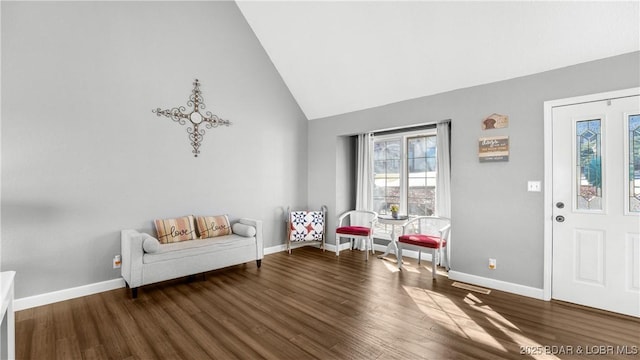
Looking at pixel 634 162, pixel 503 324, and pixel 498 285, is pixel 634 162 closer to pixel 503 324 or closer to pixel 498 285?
pixel 498 285

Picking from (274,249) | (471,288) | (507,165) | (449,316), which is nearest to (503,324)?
(449,316)

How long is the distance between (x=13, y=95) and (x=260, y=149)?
116 inches

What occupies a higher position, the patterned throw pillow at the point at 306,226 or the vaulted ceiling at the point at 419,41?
the vaulted ceiling at the point at 419,41

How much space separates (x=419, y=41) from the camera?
11.4 ft

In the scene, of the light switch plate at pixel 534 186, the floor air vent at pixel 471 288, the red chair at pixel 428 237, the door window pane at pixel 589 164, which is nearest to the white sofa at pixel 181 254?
the red chair at pixel 428 237

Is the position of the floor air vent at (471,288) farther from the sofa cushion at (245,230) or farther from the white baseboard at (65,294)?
the white baseboard at (65,294)

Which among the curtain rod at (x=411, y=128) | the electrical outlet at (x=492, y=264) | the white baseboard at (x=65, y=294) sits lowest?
the white baseboard at (x=65, y=294)

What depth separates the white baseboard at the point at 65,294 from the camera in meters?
2.86

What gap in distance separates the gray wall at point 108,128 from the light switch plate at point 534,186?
3.87m

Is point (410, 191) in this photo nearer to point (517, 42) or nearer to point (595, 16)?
point (517, 42)

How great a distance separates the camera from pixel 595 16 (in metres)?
2.57

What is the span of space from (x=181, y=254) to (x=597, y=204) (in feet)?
15.0

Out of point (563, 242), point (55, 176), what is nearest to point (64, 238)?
point (55, 176)

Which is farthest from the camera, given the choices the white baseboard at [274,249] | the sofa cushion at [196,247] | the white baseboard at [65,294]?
the white baseboard at [274,249]
